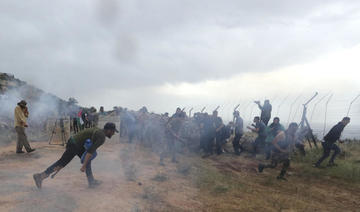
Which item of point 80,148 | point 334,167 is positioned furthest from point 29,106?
point 334,167

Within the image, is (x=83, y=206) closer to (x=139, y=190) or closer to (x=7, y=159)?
(x=139, y=190)

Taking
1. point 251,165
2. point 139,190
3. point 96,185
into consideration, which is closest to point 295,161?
point 251,165

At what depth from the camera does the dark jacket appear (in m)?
8.98

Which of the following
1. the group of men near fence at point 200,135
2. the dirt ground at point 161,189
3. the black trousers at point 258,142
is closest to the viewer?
the dirt ground at point 161,189

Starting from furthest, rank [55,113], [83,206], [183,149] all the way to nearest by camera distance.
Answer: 1. [55,113]
2. [183,149]
3. [83,206]

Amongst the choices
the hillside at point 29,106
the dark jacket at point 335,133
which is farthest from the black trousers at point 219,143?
the hillside at point 29,106

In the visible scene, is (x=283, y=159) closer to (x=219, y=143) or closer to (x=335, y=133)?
(x=335, y=133)

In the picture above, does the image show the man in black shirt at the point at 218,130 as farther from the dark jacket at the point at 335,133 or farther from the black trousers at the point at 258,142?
the dark jacket at the point at 335,133

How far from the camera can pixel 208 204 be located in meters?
5.18

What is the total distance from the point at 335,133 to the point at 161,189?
6.66m

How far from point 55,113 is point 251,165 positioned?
14327mm

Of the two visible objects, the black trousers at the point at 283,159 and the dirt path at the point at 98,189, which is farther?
the black trousers at the point at 283,159

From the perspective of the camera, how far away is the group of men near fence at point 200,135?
5141mm

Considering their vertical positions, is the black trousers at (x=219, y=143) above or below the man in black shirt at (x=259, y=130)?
below
